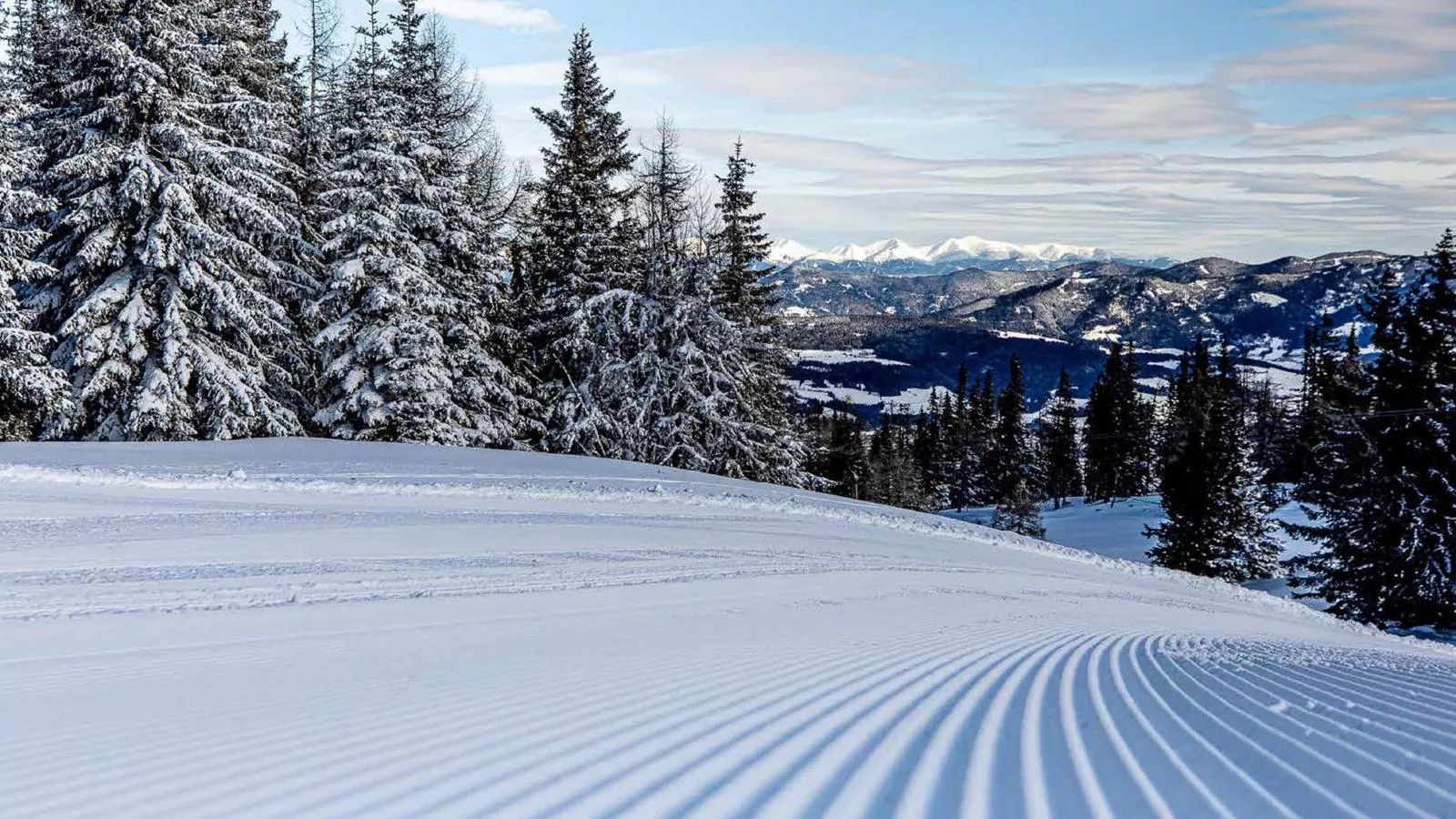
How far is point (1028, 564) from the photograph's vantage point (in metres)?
17.0

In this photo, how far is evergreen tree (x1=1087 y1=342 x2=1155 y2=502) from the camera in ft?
269

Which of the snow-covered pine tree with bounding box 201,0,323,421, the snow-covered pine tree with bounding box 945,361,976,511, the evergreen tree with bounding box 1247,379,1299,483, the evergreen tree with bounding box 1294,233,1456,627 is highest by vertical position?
the snow-covered pine tree with bounding box 201,0,323,421

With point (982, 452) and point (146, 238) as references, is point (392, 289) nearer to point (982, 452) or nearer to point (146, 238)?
point (146, 238)

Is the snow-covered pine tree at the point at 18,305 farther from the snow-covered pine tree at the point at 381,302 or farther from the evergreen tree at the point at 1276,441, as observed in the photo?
the evergreen tree at the point at 1276,441

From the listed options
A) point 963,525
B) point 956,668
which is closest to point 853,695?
point 956,668

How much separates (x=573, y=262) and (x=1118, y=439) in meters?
66.3

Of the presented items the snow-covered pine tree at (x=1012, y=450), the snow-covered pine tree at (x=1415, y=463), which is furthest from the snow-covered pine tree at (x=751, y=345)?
the snow-covered pine tree at (x=1012, y=450)

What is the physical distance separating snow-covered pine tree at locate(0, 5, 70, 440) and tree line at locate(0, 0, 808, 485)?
0.07 m

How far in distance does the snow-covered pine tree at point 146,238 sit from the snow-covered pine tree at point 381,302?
170cm

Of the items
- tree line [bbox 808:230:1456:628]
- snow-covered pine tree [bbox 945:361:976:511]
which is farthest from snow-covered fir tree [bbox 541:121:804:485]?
snow-covered pine tree [bbox 945:361:976:511]

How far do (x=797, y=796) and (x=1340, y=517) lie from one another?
29956 millimetres

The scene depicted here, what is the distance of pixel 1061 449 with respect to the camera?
8544cm

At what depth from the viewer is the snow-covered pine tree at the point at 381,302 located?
2145cm

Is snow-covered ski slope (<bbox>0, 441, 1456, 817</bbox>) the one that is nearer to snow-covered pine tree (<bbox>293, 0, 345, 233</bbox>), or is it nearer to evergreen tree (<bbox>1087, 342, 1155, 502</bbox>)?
snow-covered pine tree (<bbox>293, 0, 345, 233</bbox>)
